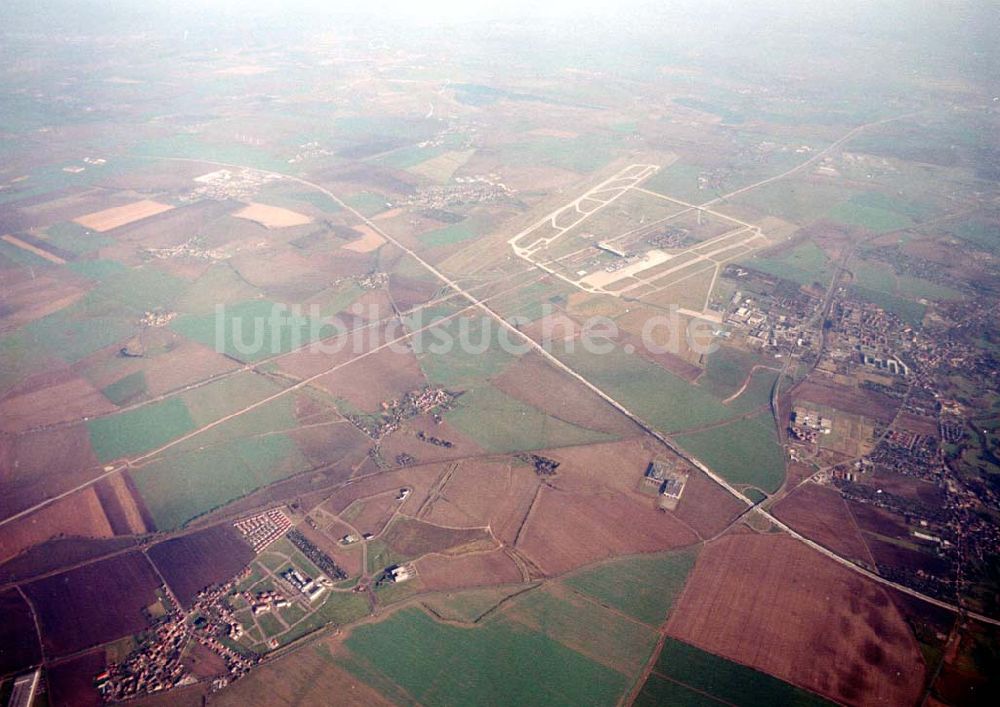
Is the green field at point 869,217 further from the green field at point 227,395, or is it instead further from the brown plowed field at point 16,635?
the brown plowed field at point 16,635

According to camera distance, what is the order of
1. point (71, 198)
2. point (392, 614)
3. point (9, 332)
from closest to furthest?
point (392, 614) < point (9, 332) < point (71, 198)

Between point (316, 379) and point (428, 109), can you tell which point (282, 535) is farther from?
point (428, 109)

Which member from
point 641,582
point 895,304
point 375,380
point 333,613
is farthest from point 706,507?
point 895,304

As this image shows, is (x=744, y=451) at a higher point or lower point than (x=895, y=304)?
lower

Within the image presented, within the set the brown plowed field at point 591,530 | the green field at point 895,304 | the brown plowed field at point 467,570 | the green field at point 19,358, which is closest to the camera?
the brown plowed field at point 467,570

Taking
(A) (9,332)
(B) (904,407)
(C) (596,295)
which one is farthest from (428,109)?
(B) (904,407)

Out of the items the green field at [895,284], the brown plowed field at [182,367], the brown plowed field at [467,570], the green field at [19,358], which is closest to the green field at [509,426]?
the brown plowed field at [467,570]

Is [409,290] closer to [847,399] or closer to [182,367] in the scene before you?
[182,367]
